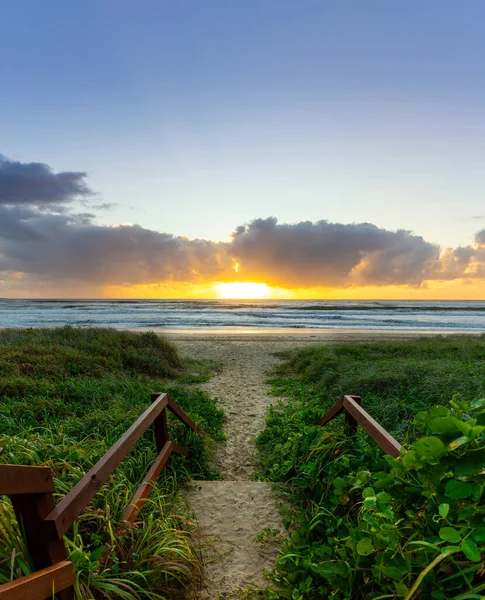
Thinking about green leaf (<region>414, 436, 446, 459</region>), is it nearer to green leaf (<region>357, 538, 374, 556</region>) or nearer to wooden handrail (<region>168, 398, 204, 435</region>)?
green leaf (<region>357, 538, 374, 556</region>)

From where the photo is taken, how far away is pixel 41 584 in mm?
1718

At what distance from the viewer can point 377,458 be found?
3.84 m

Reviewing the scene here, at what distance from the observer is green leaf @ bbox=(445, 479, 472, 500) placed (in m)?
1.53

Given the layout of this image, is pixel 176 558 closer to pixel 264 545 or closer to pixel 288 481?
pixel 264 545

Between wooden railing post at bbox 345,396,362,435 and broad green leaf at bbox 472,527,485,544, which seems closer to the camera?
broad green leaf at bbox 472,527,485,544

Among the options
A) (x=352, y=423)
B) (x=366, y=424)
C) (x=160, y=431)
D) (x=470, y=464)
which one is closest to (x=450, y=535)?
(x=470, y=464)

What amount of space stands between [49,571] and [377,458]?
309 centimetres

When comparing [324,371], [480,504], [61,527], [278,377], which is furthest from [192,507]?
[278,377]

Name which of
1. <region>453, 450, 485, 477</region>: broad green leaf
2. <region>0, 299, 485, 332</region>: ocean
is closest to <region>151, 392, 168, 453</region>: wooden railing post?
<region>453, 450, 485, 477</region>: broad green leaf

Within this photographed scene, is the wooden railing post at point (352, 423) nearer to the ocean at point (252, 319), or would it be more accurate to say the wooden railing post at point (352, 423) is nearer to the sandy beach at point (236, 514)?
the sandy beach at point (236, 514)

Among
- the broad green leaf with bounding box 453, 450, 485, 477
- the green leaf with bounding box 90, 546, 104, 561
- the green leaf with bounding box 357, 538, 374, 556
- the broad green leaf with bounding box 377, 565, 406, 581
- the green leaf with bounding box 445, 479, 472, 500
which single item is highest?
the broad green leaf with bounding box 453, 450, 485, 477

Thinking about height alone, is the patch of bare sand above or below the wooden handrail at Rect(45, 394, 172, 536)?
below

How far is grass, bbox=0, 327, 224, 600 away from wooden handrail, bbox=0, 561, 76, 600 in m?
0.20

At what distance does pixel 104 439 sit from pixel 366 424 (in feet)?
11.7
